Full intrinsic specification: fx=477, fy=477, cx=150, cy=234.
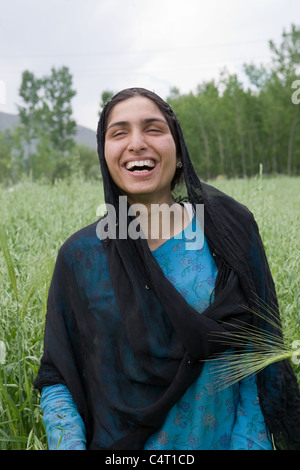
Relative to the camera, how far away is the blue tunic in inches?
50.3

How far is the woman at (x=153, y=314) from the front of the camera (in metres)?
1.25

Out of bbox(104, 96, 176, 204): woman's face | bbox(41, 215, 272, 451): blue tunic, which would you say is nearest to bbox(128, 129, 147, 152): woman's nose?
bbox(104, 96, 176, 204): woman's face

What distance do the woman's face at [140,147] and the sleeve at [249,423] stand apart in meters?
0.64

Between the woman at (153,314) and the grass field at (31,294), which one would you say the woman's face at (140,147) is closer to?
the woman at (153,314)

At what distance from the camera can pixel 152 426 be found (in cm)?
126

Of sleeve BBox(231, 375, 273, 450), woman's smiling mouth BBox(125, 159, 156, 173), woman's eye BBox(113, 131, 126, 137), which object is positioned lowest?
sleeve BBox(231, 375, 273, 450)

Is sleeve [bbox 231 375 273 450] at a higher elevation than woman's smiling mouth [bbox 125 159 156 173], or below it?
below

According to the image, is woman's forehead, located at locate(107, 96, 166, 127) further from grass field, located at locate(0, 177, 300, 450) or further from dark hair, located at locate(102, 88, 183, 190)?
grass field, located at locate(0, 177, 300, 450)

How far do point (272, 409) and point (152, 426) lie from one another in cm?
37

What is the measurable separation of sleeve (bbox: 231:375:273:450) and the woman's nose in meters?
0.73

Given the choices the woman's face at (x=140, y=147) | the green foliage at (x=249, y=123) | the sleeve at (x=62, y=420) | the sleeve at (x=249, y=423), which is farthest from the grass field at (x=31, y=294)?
the green foliage at (x=249, y=123)

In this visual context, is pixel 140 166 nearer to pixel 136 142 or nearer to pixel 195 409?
pixel 136 142
